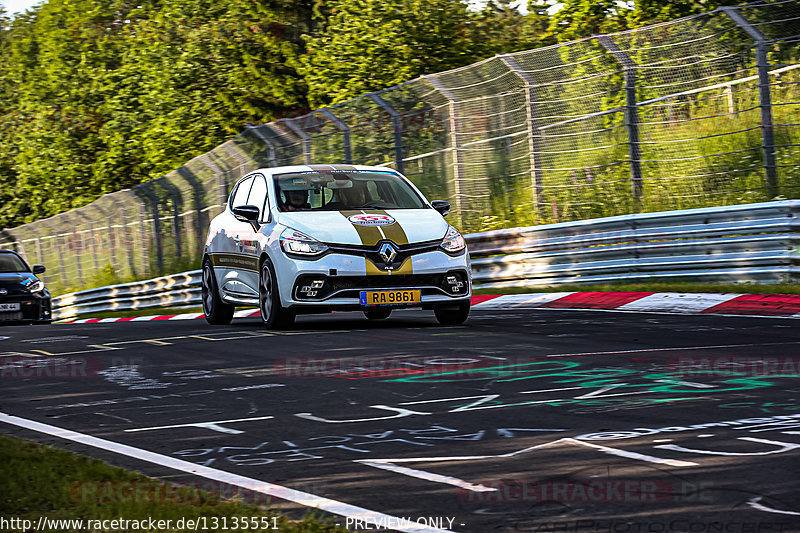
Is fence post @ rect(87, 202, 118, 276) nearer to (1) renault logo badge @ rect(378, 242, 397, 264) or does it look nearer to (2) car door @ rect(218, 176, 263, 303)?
(2) car door @ rect(218, 176, 263, 303)

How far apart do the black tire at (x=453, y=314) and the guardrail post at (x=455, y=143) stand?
716cm

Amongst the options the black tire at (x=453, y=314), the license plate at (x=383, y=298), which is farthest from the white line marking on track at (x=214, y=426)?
the black tire at (x=453, y=314)

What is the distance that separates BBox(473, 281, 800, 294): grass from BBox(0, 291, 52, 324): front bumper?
8.61 m

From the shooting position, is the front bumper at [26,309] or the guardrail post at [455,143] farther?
the front bumper at [26,309]

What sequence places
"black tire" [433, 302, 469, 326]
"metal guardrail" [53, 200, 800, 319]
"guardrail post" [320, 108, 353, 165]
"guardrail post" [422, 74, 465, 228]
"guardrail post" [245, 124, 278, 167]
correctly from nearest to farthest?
"black tire" [433, 302, 469, 326] → "metal guardrail" [53, 200, 800, 319] → "guardrail post" [422, 74, 465, 228] → "guardrail post" [320, 108, 353, 165] → "guardrail post" [245, 124, 278, 167]

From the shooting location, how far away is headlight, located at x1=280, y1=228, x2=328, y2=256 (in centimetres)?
1198

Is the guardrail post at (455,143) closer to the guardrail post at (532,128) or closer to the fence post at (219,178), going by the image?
the guardrail post at (532,128)

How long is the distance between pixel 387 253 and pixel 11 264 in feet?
43.4

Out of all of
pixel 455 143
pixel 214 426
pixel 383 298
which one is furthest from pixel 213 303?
pixel 214 426

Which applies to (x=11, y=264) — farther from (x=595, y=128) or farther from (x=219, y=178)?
(x=595, y=128)

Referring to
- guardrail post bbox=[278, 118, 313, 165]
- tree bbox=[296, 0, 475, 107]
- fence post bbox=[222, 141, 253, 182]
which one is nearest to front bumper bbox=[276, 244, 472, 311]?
guardrail post bbox=[278, 118, 313, 165]

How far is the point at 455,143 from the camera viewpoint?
64.2 ft

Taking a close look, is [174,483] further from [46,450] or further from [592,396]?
[592,396]

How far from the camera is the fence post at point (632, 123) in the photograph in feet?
53.8
